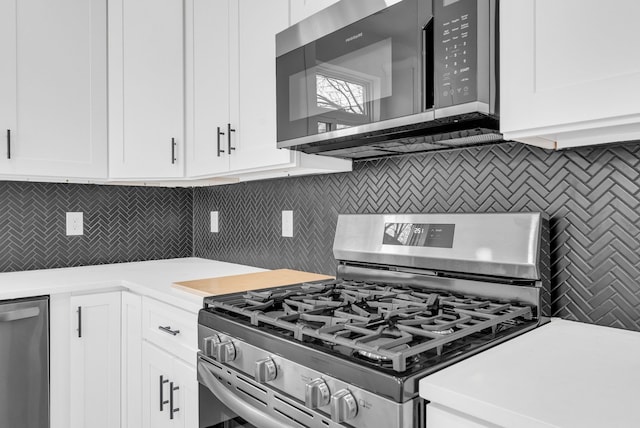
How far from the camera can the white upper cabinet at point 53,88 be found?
2.00 meters

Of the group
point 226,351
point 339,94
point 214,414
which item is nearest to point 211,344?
point 226,351

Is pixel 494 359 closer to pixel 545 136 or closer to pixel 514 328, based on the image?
pixel 514 328

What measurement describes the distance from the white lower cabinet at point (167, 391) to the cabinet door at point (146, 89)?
90cm

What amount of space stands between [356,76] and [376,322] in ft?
2.39

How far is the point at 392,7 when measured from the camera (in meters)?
1.20

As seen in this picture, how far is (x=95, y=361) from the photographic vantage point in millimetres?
1929

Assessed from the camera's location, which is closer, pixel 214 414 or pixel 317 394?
pixel 317 394

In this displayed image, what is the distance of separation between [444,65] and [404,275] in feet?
2.27

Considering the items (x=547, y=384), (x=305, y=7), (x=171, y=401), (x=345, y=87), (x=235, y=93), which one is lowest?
(x=171, y=401)

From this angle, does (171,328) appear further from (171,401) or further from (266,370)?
(266,370)

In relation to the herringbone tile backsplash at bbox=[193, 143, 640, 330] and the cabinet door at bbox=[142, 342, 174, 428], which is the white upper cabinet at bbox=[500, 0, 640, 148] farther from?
the cabinet door at bbox=[142, 342, 174, 428]

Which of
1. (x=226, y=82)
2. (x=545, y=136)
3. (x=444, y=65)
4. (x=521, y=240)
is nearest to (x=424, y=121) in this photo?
(x=444, y=65)

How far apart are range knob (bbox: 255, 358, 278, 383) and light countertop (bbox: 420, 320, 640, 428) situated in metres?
0.38

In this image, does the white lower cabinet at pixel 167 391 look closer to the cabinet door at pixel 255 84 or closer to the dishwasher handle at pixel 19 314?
the dishwasher handle at pixel 19 314
